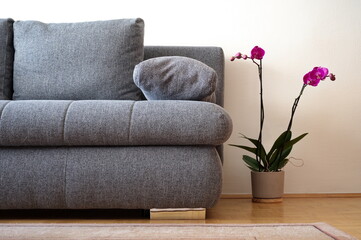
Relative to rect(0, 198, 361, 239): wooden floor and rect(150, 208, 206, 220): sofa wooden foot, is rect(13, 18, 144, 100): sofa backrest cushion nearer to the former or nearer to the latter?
rect(0, 198, 361, 239): wooden floor

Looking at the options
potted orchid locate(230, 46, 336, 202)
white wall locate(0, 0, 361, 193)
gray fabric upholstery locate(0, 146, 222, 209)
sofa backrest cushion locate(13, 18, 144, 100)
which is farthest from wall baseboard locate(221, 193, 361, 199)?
gray fabric upholstery locate(0, 146, 222, 209)

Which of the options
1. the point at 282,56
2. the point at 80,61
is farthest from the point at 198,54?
the point at 80,61

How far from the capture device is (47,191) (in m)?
1.76

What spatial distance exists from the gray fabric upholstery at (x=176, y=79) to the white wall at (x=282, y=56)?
0.77m

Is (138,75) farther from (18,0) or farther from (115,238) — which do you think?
(18,0)

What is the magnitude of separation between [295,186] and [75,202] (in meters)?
1.27

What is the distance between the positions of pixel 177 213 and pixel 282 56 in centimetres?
122

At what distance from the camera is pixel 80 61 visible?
2.24 meters

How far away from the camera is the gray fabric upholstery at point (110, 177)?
1.73 metres

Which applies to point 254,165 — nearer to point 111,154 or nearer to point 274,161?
point 274,161

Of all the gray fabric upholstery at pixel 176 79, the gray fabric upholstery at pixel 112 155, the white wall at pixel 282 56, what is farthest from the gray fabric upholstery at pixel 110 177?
the white wall at pixel 282 56

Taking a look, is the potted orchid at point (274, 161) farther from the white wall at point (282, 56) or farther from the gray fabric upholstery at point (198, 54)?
the white wall at point (282, 56)

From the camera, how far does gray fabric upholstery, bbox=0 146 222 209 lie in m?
1.73

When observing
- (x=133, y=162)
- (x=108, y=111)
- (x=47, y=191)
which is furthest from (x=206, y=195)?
(x=47, y=191)
